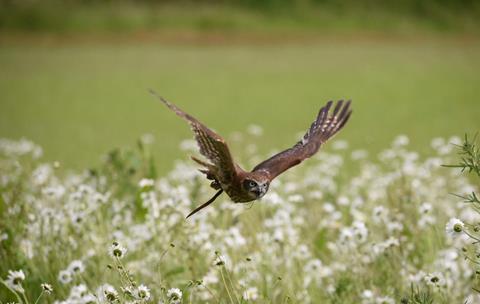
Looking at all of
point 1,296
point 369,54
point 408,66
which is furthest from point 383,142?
point 369,54

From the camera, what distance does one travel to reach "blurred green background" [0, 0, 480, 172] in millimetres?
11172

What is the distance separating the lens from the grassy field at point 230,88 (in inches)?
418

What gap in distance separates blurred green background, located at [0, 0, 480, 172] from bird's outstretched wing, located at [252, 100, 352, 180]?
1.61 metres

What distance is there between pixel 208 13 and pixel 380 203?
24.2 metres

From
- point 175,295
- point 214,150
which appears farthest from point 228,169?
point 175,295

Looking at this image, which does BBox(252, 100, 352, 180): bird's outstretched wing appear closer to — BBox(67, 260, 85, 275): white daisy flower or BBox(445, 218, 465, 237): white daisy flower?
BBox(445, 218, 465, 237): white daisy flower

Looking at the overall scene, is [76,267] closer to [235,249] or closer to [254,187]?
[235,249]

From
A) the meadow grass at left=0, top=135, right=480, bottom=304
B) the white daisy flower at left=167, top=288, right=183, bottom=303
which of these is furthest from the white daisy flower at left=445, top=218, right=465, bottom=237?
the white daisy flower at left=167, top=288, right=183, bottom=303

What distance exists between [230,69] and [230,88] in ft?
9.66

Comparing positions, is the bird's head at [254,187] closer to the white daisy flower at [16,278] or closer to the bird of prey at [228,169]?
the bird of prey at [228,169]

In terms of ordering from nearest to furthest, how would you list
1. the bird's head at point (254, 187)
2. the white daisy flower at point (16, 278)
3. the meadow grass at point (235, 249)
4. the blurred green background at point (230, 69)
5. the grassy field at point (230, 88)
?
the bird's head at point (254, 187) → the white daisy flower at point (16, 278) → the meadow grass at point (235, 249) → the grassy field at point (230, 88) → the blurred green background at point (230, 69)

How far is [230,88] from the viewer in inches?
644

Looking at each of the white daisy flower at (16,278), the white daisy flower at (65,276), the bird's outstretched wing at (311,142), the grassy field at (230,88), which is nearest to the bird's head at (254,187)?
the bird's outstretched wing at (311,142)

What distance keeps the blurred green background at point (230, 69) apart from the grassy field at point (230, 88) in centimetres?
4
